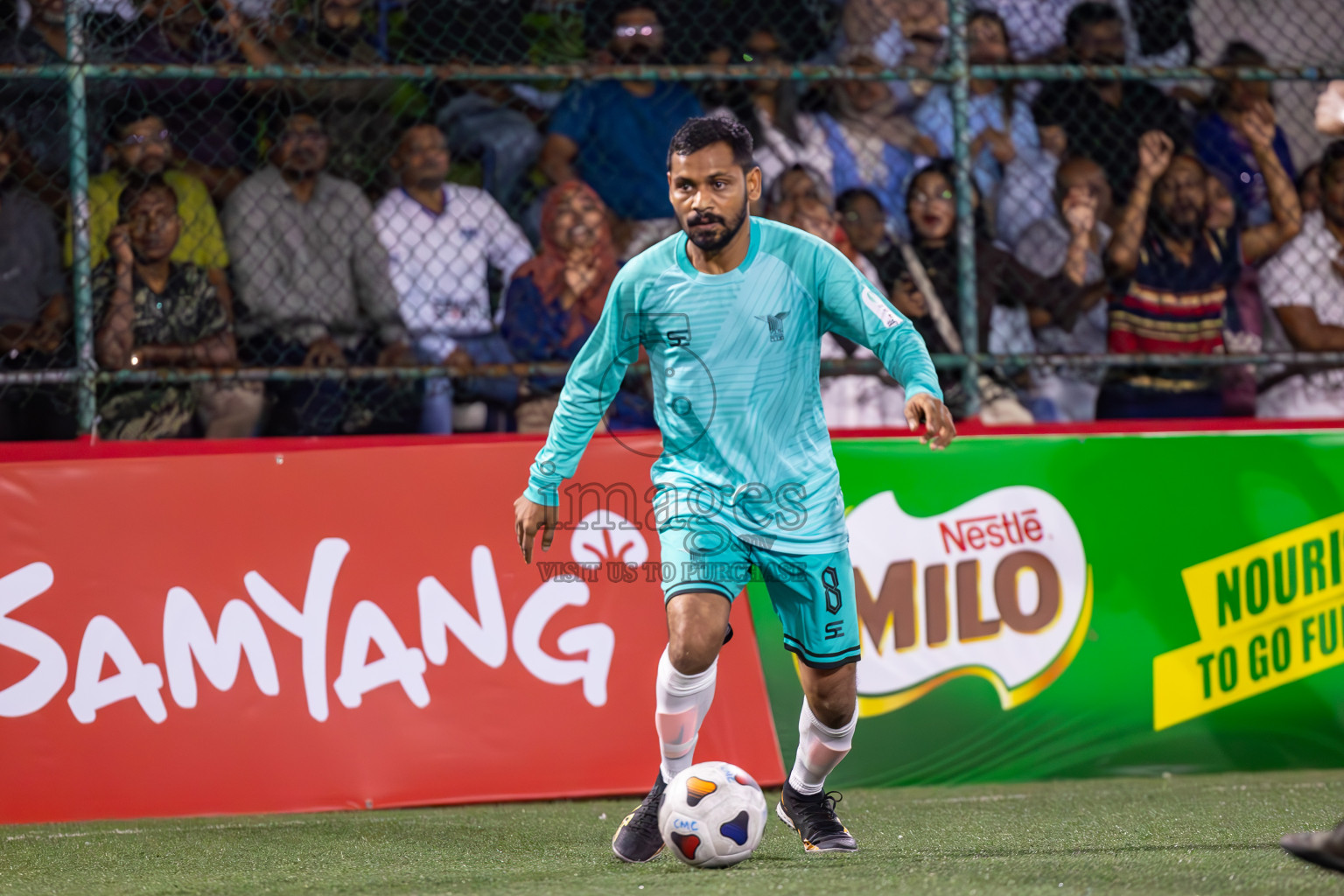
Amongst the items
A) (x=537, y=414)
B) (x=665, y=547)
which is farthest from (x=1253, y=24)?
(x=665, y=547)

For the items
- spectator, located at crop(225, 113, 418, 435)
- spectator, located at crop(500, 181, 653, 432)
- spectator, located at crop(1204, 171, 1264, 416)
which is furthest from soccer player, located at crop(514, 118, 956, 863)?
spectator, located at crop(1204, 171, 1264, 416)

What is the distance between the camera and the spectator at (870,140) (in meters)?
6.50

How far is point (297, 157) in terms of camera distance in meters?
5.96

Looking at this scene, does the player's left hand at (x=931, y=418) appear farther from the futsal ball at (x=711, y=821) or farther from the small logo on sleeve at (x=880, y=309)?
the futsal ball at (x=711, y=821)

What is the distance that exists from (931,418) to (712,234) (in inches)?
29.3

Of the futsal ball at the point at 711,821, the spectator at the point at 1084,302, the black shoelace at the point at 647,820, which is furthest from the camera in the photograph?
the spectator at the point at 1084,302

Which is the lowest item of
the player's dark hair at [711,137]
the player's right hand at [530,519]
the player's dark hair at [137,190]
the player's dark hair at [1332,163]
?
the player's right hand at [530,519]

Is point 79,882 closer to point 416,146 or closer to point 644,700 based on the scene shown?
point 644,700

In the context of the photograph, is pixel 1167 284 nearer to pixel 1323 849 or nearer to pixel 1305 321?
pixel 1305 321

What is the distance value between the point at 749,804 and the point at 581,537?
2.00 metres

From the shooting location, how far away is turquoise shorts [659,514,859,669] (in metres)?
3.68

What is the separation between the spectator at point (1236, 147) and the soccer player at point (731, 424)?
142 inches

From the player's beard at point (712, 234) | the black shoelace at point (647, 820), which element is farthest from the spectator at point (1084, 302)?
the black shoelace at point (647, 820)

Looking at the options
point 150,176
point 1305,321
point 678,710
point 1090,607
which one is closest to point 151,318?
point 150,176
